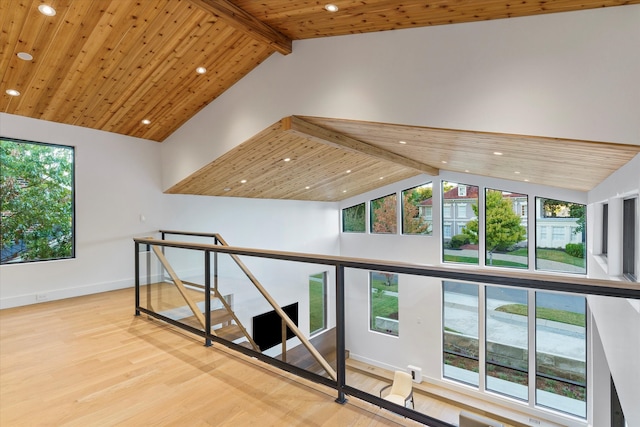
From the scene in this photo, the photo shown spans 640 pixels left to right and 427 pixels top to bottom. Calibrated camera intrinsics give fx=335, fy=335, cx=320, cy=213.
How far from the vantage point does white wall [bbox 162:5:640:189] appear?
2.64 m

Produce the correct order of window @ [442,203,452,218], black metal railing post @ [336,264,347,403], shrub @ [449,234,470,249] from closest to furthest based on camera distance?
black metal railing post @ [336,264,347,403]
shrub @ [449,234,470,249]
window @ [442,203,452,218]

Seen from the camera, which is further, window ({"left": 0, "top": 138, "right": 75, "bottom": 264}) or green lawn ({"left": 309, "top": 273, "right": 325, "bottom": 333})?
window ({"left": 0, "top": 138, "right": 75, "bottom": 264})

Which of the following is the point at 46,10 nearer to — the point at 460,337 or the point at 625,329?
the point at 460,337

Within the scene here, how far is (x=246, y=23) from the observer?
13.2 feet

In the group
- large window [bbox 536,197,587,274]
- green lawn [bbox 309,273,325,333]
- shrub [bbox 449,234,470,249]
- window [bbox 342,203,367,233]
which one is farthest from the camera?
window [bbox 342,203,367,233]

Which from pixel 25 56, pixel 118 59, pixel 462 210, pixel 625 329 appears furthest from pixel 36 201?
pixel 462 210

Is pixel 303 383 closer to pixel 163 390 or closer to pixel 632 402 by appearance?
pixel 163 390

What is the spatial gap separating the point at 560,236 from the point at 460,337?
21.6 ft

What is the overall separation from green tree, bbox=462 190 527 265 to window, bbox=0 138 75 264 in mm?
9613

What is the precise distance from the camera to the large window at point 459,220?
9648 mm

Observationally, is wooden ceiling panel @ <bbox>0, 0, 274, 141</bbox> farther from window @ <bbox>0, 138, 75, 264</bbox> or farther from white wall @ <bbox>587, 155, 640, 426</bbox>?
white wall @ <bbox>587, 155, 640, 426</bbox>

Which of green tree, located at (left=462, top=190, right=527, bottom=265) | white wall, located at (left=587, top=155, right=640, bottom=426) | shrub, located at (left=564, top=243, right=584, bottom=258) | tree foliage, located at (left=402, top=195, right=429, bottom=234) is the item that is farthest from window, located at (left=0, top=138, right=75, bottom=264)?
shrub, located at (left=564, top=243, right=584, bottom=258)

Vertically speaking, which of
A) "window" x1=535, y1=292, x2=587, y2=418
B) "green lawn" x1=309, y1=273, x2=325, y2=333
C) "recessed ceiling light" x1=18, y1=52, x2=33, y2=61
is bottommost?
"window" x1=535, y1=292, x2=587, y2=418

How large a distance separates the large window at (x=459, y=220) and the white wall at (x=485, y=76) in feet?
22.1
